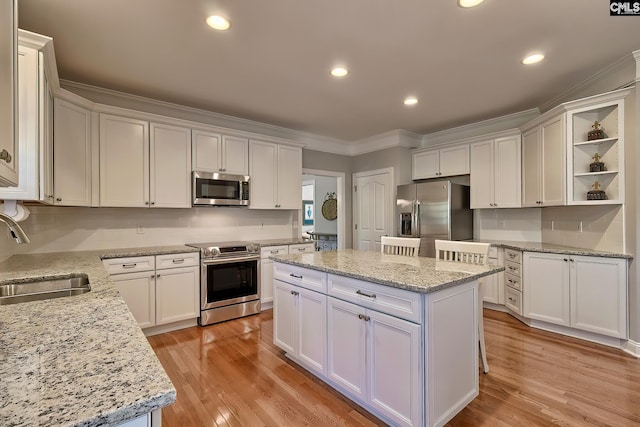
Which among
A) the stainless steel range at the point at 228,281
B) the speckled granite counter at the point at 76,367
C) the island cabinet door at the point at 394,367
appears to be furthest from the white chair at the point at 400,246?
the speckled granite counter at the point at 76,367

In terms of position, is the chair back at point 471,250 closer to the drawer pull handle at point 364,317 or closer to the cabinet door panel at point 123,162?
the drawer pull handle at point 364,317

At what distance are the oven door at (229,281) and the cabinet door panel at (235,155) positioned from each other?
1.13m

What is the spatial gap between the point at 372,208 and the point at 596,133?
2.99 m

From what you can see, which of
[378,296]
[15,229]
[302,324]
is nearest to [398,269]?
[378,296]

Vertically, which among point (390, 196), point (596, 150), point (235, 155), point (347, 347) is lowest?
point (347, 347)

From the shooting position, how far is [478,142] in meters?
4.32

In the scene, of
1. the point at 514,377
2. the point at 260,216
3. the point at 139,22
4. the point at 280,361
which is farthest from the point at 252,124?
the point at 514,377

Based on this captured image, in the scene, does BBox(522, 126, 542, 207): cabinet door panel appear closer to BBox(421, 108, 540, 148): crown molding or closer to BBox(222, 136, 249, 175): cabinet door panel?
BBox(421, 108, 540, 148): crown molding

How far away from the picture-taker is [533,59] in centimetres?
268

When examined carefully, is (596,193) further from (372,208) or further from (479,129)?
(372,208)

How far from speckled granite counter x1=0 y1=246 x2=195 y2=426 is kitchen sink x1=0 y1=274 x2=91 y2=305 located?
1.94 feet

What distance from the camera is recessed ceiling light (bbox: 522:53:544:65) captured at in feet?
8.58

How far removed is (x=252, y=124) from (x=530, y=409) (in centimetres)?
419

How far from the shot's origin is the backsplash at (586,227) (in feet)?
9.66
